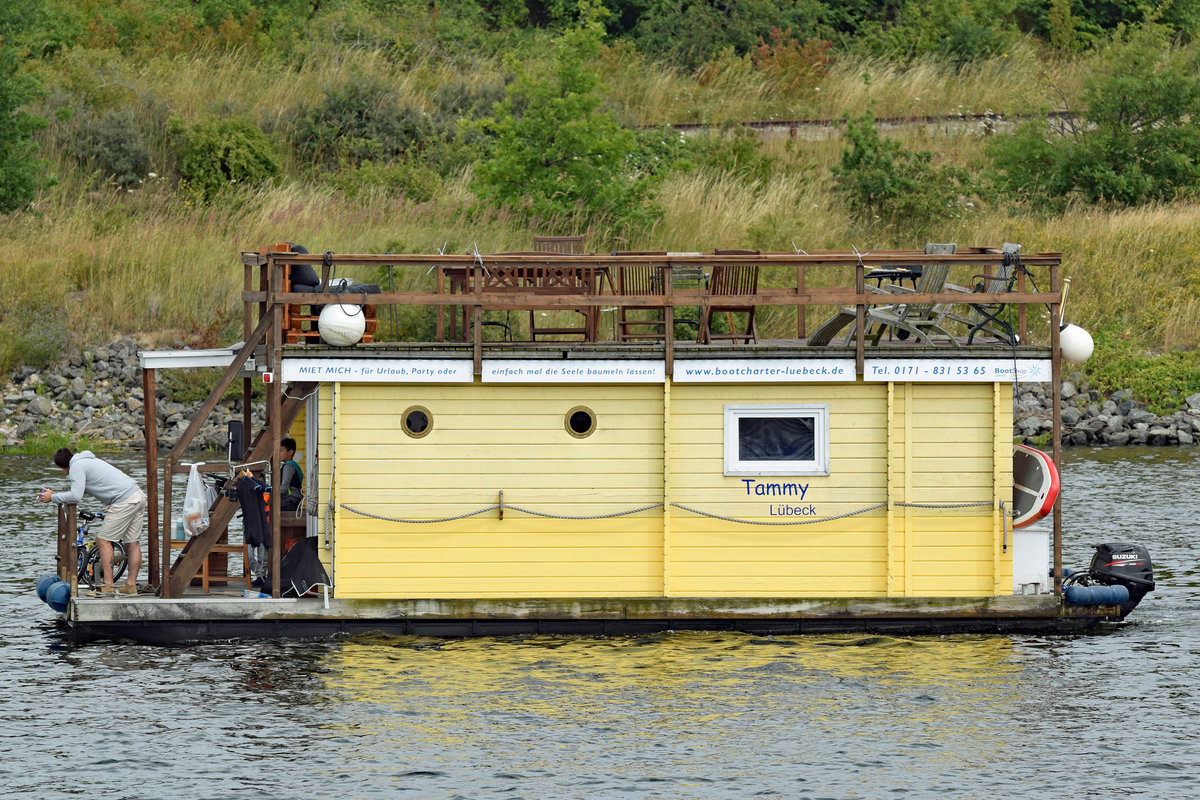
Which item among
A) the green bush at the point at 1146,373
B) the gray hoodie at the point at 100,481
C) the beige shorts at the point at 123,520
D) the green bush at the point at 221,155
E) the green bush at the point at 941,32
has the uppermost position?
the green bush at the point at 941,32

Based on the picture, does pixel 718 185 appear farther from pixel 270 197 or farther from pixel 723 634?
pixel 723 634

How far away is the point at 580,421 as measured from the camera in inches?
688

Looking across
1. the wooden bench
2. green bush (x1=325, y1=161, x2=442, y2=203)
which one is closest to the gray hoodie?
the wooden bench

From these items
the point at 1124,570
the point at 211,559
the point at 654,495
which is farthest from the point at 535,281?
the point at 1124,570

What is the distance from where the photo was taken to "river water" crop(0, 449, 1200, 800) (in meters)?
13.7

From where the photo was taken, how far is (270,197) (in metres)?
39.6

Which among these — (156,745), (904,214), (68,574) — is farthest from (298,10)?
(156,745)

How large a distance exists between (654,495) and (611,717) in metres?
3.01

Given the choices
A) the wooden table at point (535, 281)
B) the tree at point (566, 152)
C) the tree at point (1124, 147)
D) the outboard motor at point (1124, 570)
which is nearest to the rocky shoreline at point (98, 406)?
the tree at point (566, 152)

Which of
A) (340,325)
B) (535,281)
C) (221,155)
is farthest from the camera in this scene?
(221,155)

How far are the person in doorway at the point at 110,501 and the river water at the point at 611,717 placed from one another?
100 centimetres

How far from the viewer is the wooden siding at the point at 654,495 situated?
17.3m

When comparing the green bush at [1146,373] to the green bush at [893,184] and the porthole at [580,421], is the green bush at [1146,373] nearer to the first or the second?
the green bush at [893,184]

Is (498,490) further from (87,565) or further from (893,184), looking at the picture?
(893,184)
